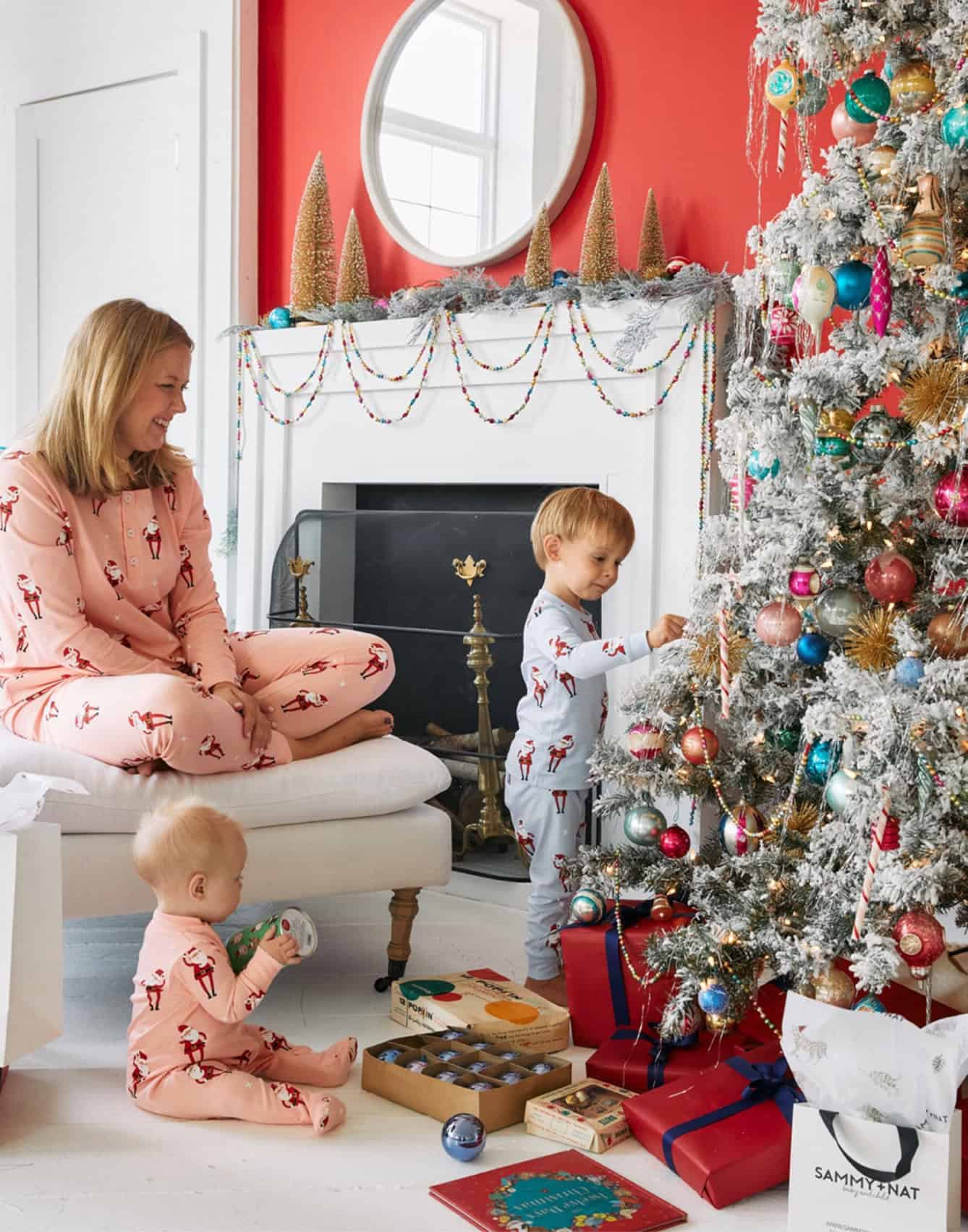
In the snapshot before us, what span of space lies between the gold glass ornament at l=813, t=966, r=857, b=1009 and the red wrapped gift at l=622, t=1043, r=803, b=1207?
104 mm

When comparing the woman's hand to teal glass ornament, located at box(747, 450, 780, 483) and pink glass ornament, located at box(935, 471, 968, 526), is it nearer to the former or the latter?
teal glass ornament, located at box(747, 450, 780, 483)

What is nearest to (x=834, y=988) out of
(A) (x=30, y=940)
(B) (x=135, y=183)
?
(A) (x=30, y=940)

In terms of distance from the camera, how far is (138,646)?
7.95ft

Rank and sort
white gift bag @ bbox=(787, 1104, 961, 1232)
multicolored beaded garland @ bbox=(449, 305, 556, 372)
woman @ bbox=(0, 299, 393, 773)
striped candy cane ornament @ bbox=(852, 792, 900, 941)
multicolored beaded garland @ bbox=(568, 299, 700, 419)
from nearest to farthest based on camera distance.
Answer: white gift bag @ bbox=(787, 1104, 961, 1232) < striped candy cane ornament @ bbox=(852, 792, 900, 941) < woman @ bbox=(0, 299, 393, 773) < multicolored beaded garland @ bbox=(568, 299, 700, 419) < multicolored beaded garland @ bbox=(449, 305, 556, 372)

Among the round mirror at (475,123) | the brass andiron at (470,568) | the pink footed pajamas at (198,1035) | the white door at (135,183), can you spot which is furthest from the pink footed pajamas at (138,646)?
the white door at (135,183)

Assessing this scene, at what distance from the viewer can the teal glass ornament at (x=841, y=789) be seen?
1.76 m

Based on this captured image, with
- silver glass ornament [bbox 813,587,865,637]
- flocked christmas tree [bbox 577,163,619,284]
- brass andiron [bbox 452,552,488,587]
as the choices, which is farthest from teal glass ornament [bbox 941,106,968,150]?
brass andiron [bbox 452,552,488,587]

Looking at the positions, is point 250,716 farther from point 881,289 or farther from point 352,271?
point 352,271

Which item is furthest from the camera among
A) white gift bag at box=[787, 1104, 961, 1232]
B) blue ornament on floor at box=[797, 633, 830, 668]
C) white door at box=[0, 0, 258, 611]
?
white door at box=[0, 0, 258, 611]

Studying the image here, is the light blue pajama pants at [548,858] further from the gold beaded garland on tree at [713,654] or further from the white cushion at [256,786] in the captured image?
the gold beaded garland on tree at [713,654]

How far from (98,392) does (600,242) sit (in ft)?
4.15

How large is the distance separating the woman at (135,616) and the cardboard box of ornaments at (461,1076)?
0.57 meters

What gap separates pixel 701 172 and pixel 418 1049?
2047 millimetres

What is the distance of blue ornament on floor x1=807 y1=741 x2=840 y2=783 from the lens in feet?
6.17
